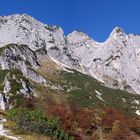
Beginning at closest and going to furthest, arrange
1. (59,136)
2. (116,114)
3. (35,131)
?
1. (35,131)
2. (59,136)
3. (116,114)

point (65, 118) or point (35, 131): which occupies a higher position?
point (65, 118)

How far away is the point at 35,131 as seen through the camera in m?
72.7

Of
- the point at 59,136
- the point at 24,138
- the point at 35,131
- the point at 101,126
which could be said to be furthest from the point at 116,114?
the point at 24,138

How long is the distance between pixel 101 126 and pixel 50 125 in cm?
5010

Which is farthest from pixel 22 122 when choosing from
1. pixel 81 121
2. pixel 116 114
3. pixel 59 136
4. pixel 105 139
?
pixel 116 114

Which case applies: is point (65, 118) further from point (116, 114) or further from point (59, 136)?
point (59, 136)

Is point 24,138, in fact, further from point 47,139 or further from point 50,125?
point 50,125

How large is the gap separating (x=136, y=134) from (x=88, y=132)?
50.7ft

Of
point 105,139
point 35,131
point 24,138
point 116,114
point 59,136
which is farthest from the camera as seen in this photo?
point 116,114

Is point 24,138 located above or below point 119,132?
below

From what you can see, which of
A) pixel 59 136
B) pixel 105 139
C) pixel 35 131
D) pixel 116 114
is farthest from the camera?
pixel 116 114

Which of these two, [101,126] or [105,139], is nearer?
[105,139]

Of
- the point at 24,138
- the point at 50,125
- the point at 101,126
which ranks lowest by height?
the point at 24,138

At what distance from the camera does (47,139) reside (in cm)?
6331
